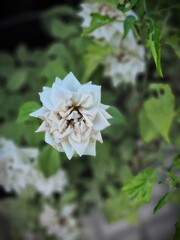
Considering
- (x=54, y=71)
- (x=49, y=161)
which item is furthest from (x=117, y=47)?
(x=49, y=161)

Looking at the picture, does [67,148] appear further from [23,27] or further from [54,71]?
[23,27]

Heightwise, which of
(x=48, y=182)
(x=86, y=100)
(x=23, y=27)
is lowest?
(x=48, y=182)

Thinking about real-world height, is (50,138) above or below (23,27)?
below

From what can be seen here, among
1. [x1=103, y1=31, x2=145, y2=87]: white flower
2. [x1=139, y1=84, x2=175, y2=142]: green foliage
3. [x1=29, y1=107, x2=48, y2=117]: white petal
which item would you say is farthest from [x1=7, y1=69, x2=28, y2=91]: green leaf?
[x1=29, y1=107, x2=48, y2=117]: white petal

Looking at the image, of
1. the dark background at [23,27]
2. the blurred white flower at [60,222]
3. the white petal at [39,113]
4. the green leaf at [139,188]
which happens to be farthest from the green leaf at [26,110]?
the dark background at [23,27]

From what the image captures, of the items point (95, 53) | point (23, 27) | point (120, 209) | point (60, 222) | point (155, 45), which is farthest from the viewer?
point (23, 27)

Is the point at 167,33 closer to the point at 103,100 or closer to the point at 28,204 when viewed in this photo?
the point at 103,100
